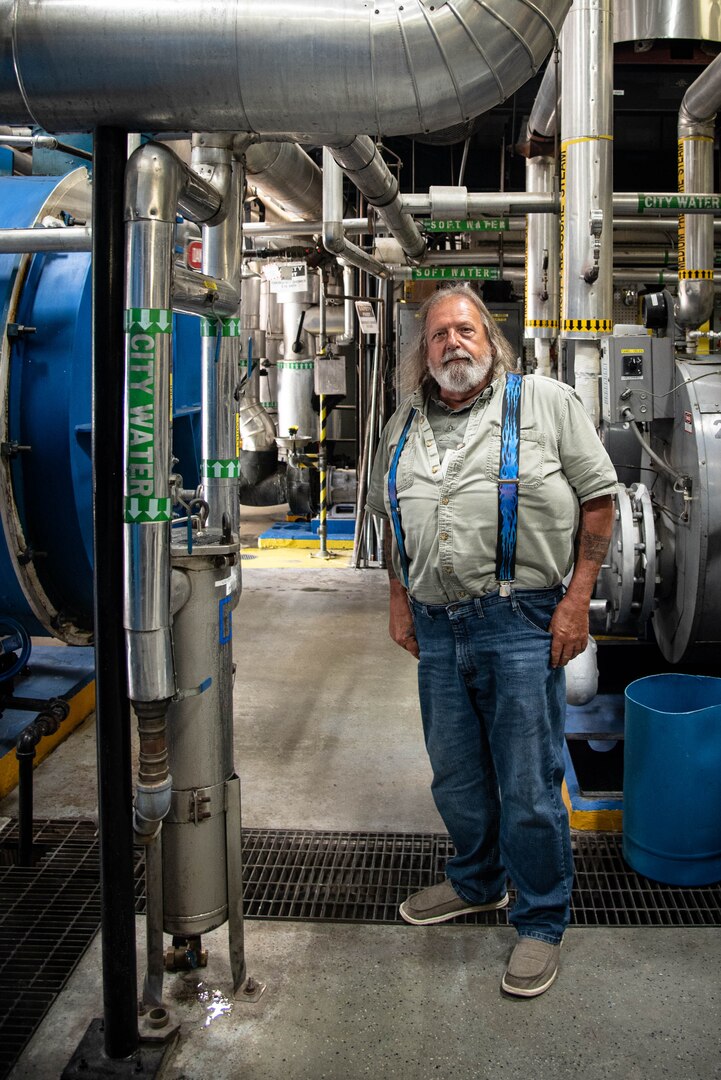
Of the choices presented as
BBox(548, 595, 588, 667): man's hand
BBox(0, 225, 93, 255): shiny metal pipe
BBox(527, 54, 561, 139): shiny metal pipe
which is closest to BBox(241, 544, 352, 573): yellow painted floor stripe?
BBox(527, 54, 561, 139): shiny metal pipe

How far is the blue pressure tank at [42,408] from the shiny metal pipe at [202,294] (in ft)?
3.72

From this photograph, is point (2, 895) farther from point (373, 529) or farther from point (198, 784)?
point (373, 529)

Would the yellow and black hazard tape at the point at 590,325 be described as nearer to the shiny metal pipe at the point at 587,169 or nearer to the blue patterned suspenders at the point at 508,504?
the shiny metal pipe at the point at 587,169

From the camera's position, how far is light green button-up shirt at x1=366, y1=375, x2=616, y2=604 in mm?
2230

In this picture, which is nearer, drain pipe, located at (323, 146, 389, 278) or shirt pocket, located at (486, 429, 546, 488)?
shirt pocket, located at (486, 429, 546, 488)

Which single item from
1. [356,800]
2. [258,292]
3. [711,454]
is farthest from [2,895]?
[258,292]

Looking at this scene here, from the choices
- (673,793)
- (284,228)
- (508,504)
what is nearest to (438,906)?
(673,793)

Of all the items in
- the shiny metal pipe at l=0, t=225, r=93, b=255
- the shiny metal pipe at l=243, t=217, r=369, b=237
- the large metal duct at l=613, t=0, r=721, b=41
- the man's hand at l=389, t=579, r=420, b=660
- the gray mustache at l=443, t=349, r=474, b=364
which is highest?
the large metal duct at l=613, t=0, r=721, b=41

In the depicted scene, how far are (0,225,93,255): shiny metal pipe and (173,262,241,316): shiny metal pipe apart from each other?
76cm

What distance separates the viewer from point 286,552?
7.96 metres

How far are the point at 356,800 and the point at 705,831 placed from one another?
120 cm

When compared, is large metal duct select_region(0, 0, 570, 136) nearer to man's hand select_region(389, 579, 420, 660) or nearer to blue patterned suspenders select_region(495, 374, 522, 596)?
blue patterned suspenders select_region(495, 374, 522, 596)

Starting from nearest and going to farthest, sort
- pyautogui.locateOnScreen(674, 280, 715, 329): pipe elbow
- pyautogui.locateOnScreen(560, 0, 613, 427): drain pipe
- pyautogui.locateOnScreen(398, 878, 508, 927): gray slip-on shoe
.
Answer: pyautogui.locateOnScreen(398, 878, 508, 927): gray slip-on shoe
pyautogui.locateOnScreen(560, 0, 613, 427): drain pipe
pyautogui.locateOnScreen(674, 280, 715, 329): pipe elbow

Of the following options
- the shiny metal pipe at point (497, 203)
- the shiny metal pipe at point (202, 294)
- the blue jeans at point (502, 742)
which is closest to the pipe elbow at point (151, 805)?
the blue jeans at point (502, 742)
